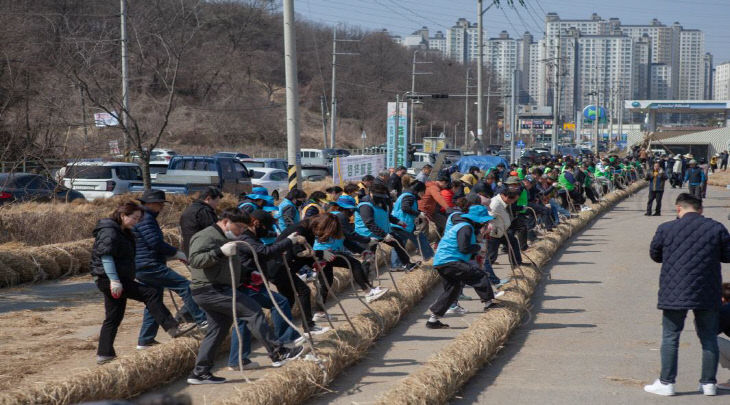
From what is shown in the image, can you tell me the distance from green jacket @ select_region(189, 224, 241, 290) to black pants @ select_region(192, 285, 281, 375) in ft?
0.27

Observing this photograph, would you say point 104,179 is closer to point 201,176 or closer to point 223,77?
point 201,176

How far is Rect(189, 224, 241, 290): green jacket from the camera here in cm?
752

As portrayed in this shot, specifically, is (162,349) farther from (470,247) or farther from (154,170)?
(154,170)

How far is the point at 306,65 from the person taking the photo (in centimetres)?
10581

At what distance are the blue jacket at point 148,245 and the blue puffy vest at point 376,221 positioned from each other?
15.2ft

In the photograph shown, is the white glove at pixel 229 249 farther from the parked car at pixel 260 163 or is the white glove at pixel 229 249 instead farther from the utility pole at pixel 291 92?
the parked car at pixel 260 163

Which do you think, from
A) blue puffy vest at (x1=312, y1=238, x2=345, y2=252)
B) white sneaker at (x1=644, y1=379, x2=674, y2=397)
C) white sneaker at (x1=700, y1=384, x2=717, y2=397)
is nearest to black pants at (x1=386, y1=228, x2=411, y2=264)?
blue puffy vest at (x1=312, y1=238, x2=345, y2=252)

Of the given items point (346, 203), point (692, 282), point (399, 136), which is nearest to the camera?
point (692, 282)

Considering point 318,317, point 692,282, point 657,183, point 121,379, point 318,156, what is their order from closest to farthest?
1. point 121,379
2. point 692,282
3. point 318,317
4. point 657,183
5. point 318,156

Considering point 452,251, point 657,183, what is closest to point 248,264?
point 452,251

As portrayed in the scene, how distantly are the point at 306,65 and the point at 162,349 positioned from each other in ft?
327

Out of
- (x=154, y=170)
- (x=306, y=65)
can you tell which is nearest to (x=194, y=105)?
(x=306, y=65)

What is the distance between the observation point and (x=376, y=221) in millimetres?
13828

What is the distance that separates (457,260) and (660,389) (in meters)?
3.22
